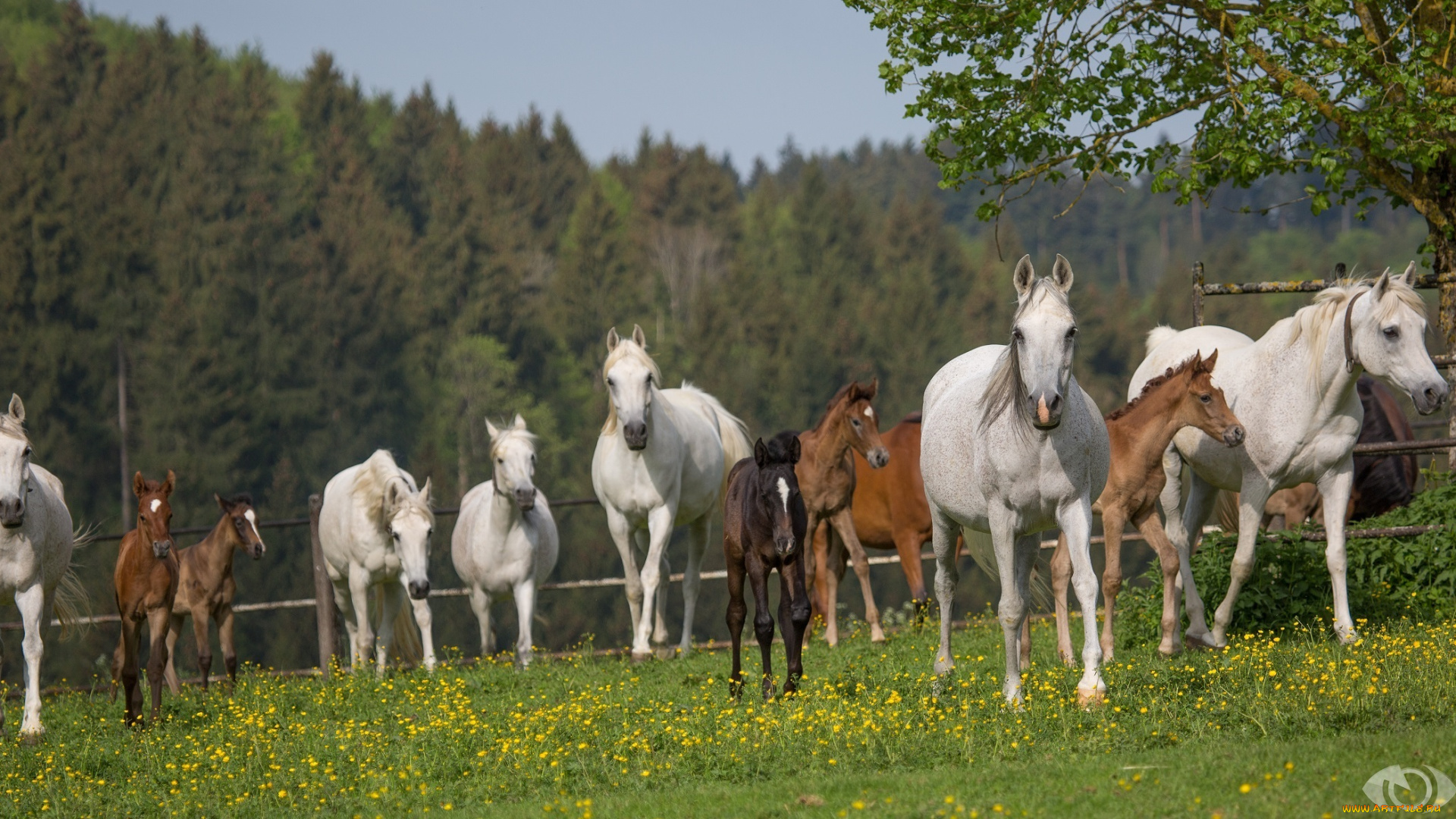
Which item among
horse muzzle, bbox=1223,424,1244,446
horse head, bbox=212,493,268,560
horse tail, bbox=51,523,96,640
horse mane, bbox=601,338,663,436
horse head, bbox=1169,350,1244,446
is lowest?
horse tail, bbox=51,523,96,640

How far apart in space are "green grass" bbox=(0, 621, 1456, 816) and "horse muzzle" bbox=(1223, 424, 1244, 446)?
132 centimetres

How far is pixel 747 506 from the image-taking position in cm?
844

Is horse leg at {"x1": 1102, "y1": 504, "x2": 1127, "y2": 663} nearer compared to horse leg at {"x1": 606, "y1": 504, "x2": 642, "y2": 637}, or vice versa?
horse leg at {"x1": 1102, "y1": 504, "x2": 1127, "y2": 663}

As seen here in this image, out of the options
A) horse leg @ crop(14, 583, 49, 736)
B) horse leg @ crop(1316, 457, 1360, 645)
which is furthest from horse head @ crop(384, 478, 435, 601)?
horse leg @ crop(1316, 457, 1360, 645)

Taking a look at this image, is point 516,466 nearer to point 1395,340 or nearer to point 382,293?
point 1395,340

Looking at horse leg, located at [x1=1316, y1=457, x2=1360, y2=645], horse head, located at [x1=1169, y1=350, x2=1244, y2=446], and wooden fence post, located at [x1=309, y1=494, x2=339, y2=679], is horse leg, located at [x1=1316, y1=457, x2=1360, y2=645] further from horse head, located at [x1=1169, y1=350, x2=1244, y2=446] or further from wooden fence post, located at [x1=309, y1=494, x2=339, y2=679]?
wooden fence post, located at [x1=309, y1=494, x2=339, y2=679]

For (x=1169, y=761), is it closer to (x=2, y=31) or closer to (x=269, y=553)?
(x=269, y=553)

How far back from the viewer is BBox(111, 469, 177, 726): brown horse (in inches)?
391

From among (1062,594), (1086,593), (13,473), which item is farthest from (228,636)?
(1086,593)

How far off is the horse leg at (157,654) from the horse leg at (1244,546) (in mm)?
7683

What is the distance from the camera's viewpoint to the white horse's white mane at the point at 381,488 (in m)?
13.0

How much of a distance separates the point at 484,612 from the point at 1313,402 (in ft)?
27.0

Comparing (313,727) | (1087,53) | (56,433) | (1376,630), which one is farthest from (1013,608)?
(56,433)

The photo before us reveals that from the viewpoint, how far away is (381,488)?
1333cm
